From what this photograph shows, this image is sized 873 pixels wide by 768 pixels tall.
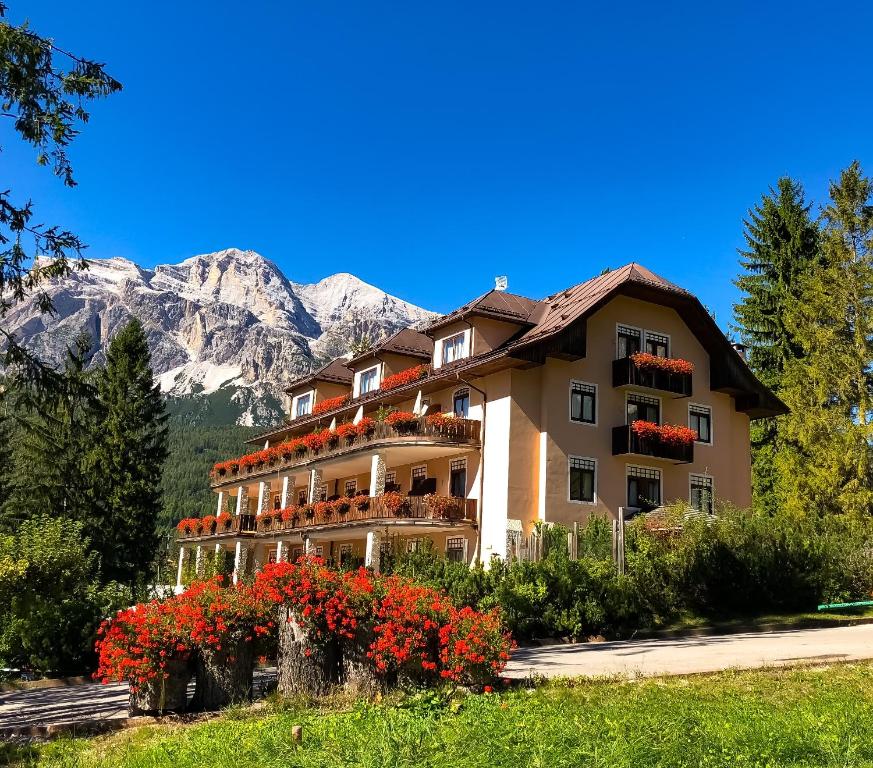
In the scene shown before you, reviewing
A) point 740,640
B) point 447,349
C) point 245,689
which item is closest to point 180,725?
point 245,689

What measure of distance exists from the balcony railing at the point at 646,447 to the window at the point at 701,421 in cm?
253

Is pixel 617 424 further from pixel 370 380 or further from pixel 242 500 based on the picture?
pixel 242 500

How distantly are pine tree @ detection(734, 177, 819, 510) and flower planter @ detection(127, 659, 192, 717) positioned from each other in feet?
124

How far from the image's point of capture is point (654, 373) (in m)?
32.7

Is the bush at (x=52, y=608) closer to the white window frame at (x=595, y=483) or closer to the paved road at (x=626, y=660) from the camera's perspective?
the paved road at (x=626, y=660)

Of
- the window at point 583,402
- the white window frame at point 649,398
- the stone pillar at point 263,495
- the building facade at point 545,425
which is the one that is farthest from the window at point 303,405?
the white window frame at point 649,398

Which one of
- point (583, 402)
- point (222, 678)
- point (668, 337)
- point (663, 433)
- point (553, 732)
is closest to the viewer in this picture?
point (553, 732)

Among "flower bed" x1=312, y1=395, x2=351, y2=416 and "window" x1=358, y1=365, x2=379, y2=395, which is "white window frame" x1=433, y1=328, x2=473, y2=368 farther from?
"flower bed" x1=312, y1=395, x2=351, y2=416

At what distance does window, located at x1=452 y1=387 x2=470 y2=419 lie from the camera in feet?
109

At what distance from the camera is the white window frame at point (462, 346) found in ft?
111

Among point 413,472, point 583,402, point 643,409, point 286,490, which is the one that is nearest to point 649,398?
point 643,409

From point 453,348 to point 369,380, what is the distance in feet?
27.3

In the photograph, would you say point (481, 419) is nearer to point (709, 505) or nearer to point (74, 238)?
point (709, 505)

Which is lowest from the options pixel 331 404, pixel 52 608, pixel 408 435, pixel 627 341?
pixel 52 608
